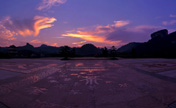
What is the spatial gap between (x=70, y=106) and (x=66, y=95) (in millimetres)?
749

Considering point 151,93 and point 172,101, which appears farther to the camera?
point 151,93

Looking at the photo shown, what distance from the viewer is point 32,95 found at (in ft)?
11.9

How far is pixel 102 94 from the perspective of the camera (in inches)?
144

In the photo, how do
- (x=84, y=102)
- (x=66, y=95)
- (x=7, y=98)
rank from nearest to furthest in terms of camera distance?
(x=84, y=102)
(x=7, y=98)
(x=66, y=95)

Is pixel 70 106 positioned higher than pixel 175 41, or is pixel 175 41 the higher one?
pixel 175 41

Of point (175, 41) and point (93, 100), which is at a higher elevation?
point (175, 41)

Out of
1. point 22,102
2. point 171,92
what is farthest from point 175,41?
point 22,102

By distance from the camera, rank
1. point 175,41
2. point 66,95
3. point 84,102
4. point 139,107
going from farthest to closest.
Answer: point 175,41, point 66,95, point 84,102, point 139,107

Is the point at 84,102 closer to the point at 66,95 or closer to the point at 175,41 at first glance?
the point at 66,95

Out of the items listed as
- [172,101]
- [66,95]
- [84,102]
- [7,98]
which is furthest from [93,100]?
[7,98]

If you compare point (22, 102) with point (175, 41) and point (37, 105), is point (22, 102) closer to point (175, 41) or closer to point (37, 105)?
point (37, 105)

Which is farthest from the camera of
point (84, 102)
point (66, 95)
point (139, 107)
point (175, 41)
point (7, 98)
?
point (175, 41)

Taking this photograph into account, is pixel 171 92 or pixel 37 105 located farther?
pixel 171 92

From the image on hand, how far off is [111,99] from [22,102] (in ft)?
8.48
